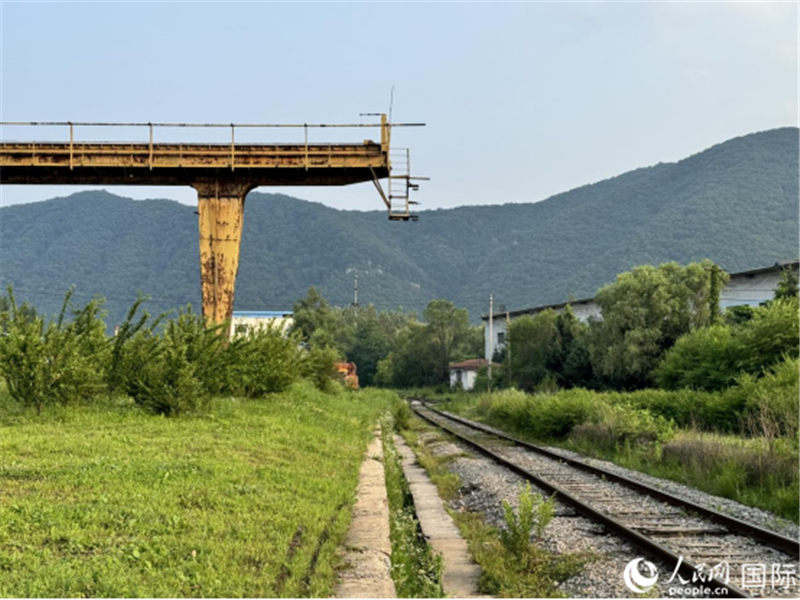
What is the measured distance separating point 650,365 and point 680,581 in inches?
1736

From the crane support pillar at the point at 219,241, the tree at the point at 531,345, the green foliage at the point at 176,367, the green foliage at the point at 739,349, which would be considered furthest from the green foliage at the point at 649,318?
the green foliage at the point at 176,367

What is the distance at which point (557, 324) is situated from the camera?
6209cm

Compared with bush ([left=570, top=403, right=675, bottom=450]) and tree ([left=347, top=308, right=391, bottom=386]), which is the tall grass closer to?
bush ([left=570, top=403, right=675, bottom=450])

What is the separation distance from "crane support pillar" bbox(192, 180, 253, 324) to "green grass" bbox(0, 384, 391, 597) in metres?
7.86

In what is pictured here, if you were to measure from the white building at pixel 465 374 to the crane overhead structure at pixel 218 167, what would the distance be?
66.5 meters

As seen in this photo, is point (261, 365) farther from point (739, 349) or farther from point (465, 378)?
point (465, 378)

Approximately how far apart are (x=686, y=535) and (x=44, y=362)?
38.1 feet

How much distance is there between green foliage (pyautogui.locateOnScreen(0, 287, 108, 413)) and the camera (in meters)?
15.9

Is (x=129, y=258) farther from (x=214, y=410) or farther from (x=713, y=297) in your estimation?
(x=214, y=410)

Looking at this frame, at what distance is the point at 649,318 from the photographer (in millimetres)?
51656

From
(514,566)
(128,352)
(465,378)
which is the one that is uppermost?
(128,352)

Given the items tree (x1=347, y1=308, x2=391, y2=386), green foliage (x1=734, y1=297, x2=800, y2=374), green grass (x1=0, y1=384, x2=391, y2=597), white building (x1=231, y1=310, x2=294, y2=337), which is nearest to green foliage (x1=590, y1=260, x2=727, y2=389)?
white building (x1=231, y1=310, x2=294, y2=337)

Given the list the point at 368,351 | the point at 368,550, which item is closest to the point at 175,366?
the point at 368,550

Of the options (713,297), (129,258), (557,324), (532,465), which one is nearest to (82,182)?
(532,465)
